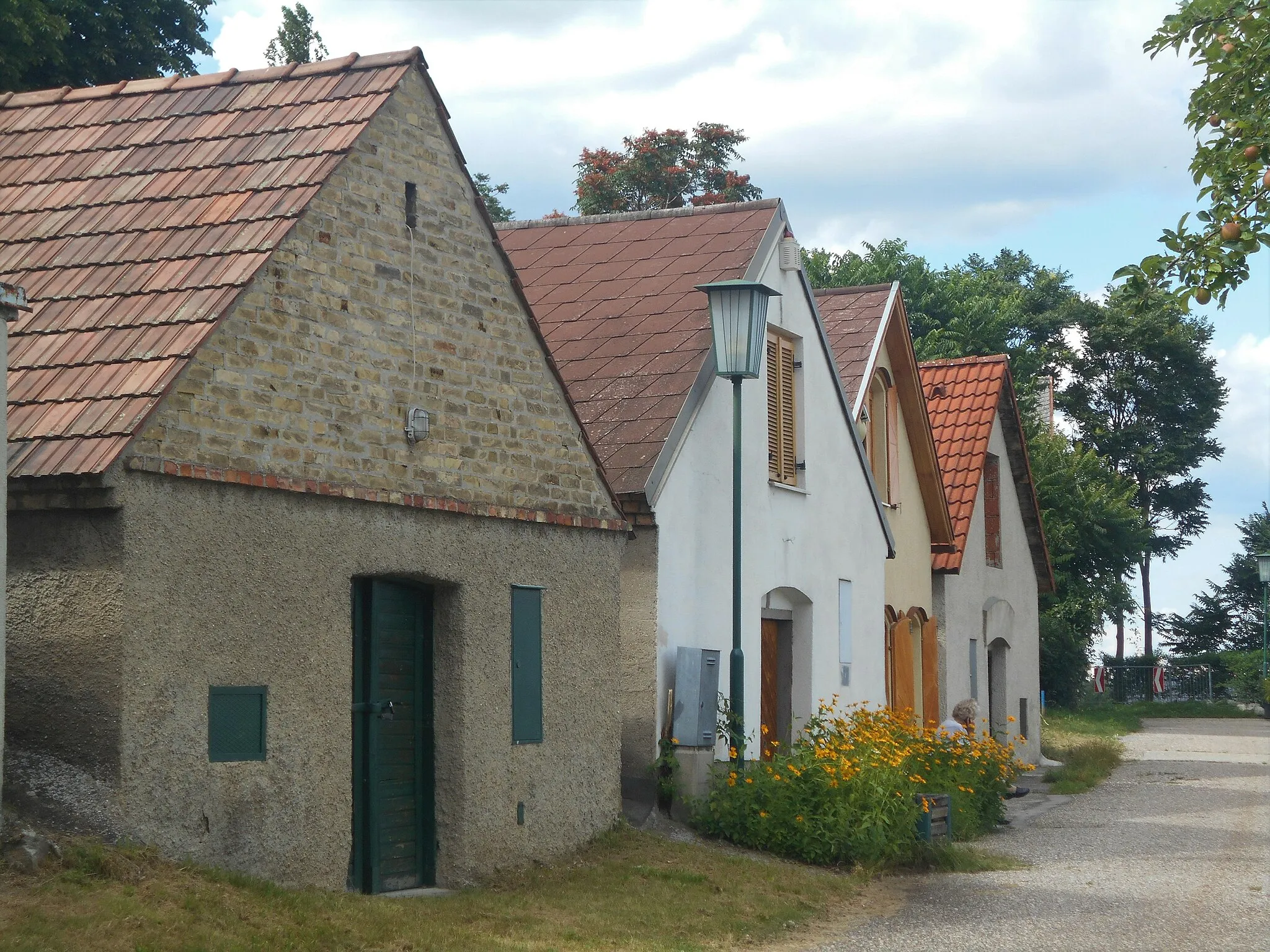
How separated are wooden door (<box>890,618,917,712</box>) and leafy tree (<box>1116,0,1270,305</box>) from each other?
11949mm

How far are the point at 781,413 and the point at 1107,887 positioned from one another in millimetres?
5934

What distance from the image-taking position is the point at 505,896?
11.1m

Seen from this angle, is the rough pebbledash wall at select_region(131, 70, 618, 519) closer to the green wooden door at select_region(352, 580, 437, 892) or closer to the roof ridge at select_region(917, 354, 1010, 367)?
the green wooden door at select_region(352, 580, 437, 892)

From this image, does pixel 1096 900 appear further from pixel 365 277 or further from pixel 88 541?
pixel 88 541

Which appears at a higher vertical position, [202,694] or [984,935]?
[202,694]

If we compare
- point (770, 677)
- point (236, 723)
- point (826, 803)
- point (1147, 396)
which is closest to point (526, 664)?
point (236, 723)

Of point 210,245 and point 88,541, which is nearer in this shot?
point 88,541

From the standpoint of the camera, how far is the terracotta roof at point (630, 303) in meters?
14.8

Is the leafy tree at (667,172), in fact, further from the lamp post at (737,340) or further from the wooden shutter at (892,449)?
the lamp post at (737,340)

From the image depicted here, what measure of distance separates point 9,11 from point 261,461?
30.4ft

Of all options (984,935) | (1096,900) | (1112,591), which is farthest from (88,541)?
(1112,591)

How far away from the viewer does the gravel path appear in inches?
416

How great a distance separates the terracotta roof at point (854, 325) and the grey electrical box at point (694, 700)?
6.11 m

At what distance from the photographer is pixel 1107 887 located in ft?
42.6
